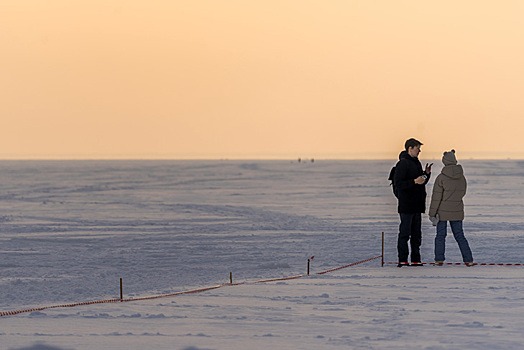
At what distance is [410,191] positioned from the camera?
38.0ft

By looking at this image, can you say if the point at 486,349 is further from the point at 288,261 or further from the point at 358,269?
the point at 288,261

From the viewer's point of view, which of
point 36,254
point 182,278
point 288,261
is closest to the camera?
point 182,278

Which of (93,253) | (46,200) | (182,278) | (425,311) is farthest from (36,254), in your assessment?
(46,200)

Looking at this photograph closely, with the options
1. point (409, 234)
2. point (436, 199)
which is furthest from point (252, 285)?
point (436, 199)

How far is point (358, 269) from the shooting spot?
38.9ft

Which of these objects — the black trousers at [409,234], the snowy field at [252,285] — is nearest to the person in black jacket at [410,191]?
the black trousers at [409,234]

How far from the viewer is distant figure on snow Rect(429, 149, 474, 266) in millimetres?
11727

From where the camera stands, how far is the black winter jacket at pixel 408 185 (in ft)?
37.8

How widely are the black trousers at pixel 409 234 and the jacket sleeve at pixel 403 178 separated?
1.43ft

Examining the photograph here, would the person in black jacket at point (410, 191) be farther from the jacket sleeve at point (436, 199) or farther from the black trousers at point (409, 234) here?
the jacket sleeve at point (436, 199)

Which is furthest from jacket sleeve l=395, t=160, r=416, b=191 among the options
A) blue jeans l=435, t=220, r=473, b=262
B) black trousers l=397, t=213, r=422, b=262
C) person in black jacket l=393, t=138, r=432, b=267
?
blue jeans l=435, t=220, r=473, b=262

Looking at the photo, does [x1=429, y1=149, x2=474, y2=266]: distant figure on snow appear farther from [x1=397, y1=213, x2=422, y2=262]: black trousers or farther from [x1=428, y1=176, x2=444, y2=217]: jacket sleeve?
[x1=397, y1=213, x2=422, y2=262]: black trousers

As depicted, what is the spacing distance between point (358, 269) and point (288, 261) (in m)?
2.89

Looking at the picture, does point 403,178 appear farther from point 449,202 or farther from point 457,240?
point 457,240
